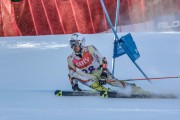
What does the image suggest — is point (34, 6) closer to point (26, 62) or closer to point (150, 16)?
point (26, 62)

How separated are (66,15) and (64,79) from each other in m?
2.77

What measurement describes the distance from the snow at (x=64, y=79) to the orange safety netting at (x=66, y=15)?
304 millimetres

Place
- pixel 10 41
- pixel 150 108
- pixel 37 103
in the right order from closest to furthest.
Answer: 1. pixel 150 108
2. pixel 37 103
3. pixel 10 41

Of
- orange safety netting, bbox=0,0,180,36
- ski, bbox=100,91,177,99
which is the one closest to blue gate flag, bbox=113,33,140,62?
ski, bbox=100,91,177,99

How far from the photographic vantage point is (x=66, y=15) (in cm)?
1019

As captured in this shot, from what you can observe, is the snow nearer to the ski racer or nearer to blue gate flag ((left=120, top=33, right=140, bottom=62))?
the ski racer

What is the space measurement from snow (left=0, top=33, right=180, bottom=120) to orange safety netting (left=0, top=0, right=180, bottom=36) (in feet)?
1.00

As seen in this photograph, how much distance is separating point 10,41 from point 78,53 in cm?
400

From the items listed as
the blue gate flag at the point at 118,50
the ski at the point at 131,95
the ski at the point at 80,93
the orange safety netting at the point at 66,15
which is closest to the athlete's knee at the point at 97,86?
the ski at the point at 80,93

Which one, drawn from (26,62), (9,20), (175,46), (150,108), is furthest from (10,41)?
(150,108)

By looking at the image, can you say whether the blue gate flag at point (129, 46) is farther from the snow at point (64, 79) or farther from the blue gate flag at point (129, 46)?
the snow at point (64, 79)

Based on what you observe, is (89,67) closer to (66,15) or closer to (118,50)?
(118,50)

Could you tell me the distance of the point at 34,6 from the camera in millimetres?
10039

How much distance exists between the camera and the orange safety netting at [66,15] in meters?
9.85
